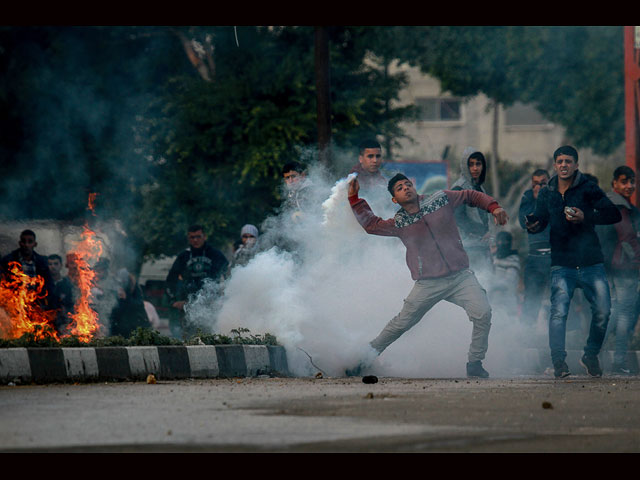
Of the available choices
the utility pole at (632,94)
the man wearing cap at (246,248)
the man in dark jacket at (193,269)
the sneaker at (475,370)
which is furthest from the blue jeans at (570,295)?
the utility pole at (632,94)

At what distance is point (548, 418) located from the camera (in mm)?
6516

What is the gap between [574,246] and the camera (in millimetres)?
10125

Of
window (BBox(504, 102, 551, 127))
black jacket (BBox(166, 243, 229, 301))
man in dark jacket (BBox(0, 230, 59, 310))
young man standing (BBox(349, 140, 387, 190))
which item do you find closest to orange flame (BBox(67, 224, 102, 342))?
man in dark jacket (BBox(0, 230, 59, 310))

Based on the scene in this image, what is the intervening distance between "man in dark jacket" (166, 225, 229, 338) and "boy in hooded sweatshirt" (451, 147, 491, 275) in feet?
11.9

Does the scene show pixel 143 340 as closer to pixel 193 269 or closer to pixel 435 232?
pixel 435 232

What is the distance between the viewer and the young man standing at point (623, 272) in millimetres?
11914

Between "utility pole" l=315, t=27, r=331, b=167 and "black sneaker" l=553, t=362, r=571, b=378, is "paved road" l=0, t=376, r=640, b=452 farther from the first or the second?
"utility pole" l=315, t=27, r=331, b=167

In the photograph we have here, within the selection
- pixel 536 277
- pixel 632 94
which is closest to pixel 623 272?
pixel 536 277

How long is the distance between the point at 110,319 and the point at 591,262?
6911mm

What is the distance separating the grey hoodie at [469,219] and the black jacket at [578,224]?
1.42 meters

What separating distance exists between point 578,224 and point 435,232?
1.36 meters

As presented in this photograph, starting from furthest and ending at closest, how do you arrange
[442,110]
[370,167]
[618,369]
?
[442,110]
[618,369]
[370,167]
